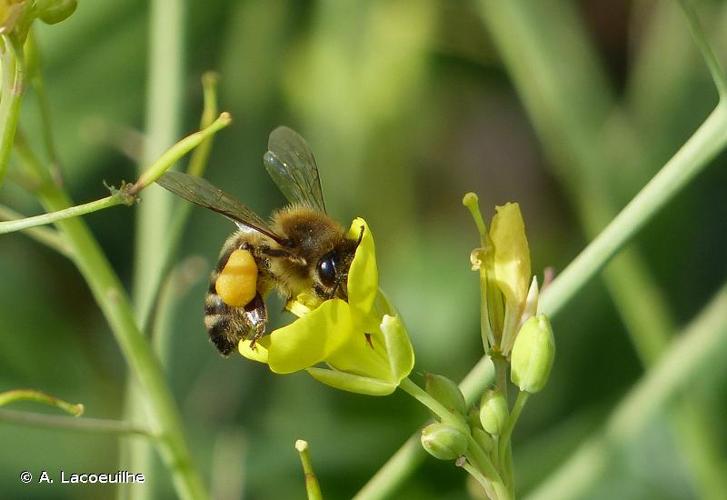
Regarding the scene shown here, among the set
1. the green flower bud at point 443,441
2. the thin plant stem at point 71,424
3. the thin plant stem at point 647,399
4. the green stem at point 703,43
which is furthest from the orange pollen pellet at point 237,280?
the thin plant stem at point 647,399

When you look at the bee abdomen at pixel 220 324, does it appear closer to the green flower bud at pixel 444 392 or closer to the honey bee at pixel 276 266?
the honey bee at pixel 276 266

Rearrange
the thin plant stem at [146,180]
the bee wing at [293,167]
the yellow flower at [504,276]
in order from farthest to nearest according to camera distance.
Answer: the bee wing at [293,167] < the yellow flower at [504,276] < the thin plant stem at [146,180]

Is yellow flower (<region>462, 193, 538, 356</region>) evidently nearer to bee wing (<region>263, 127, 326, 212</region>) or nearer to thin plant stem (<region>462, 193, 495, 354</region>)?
thin plant stem (<region>462, 193, 495, 354</region>)

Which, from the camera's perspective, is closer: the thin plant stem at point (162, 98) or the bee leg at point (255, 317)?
the bee leg at point (255, 317)

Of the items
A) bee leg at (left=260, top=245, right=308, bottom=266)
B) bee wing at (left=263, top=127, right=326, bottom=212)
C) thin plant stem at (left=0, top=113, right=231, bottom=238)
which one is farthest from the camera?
bee wing at (left=263, top=127, right=326, bottom=212)

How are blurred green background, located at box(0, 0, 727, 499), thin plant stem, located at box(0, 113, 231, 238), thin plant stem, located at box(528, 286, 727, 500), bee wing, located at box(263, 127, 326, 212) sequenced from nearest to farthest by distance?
thin plant stem, located at box(0, 113, 231, 238), bee wing, located at box(263, 127, 326, 212), thin plant stem, located at box(528, 286, 727, 500), blurred green background, located at box(0, 0, 727, 499)

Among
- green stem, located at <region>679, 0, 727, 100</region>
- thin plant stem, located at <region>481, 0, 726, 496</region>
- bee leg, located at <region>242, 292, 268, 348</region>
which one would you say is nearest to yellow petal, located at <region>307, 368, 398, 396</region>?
bee leg, located at <region>242, 292, 268, 348</region>
